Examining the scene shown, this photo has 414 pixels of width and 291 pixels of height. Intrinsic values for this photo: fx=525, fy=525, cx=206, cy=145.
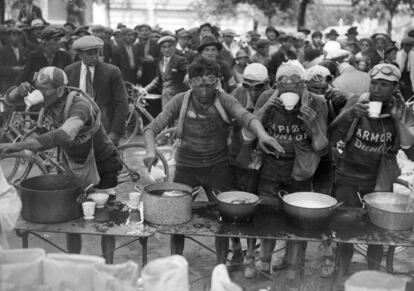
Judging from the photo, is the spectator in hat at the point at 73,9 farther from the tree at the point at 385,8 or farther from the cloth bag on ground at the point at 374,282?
the cloth bag on ground at the point at 374,282

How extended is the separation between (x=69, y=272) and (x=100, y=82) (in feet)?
12.8

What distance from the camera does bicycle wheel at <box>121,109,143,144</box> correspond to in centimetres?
1023

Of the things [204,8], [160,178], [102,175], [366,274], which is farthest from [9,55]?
[204,8]

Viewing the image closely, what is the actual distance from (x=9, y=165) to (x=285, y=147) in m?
5.13

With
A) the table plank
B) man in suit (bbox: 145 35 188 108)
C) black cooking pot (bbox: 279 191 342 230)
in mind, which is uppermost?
man in suit (bbox: 145 35 188 108)

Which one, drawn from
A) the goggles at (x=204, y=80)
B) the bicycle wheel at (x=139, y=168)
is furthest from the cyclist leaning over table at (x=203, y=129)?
the bicycle wheel at (x=139, y=168)

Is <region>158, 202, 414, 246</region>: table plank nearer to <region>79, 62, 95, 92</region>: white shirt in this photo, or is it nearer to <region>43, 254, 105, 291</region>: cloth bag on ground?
<region>43, 254, 105, 291</region>: cloth bag on ground

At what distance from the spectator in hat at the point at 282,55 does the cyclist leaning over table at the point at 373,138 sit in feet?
18.8

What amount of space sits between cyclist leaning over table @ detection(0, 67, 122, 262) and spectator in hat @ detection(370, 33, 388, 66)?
8.84m

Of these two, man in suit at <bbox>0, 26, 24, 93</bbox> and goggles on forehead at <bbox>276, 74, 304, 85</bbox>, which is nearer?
goggles on forehead at <bbox>276, 74, 304, 85</bbox>

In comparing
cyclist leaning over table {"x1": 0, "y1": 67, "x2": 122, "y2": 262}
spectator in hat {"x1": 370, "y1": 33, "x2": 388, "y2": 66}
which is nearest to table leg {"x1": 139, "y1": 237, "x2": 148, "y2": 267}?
cyclist leaning over table {"x1": 0, "y1": 67, "x2": 122, "y2": 262}

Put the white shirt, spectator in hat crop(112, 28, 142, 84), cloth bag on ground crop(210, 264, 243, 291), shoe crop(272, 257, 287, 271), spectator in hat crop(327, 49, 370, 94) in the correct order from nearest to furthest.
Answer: cloth bag on ground crop(210, 264, 243, 291), shoe crop(272, 257, 287, 271), spectator in hat crop(327, 49, 370, 94), the white shirt, spectator in hat crop(112, 28, 142, 84)

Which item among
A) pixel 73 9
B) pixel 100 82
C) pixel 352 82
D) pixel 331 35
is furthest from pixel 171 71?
pixel 73 9

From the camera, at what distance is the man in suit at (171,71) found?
9.99 metres
